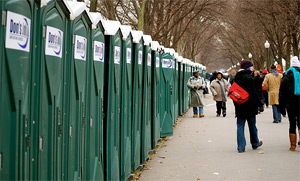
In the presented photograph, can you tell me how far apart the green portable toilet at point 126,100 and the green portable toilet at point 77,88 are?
5.50 feet

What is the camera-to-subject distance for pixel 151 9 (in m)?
23.7

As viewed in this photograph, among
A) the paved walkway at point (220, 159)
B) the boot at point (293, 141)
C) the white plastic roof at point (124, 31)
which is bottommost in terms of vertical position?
the paved walkway at point (220, 159)

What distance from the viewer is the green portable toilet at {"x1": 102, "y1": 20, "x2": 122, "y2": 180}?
5695 mm

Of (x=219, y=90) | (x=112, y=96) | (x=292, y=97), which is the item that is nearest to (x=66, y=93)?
(x=112, y=96)

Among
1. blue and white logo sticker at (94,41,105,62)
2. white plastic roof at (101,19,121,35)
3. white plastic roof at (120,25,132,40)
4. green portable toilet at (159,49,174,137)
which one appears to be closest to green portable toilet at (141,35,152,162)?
white plastic roof at (120,25,132,40)

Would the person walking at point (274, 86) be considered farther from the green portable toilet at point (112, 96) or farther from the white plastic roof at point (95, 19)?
the white plastic roof at point (95, 19)

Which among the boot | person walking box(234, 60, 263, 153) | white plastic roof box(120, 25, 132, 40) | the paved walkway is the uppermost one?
white plastic roof box(120, 25, 132, 40)

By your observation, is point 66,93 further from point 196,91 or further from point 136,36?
point 196,91

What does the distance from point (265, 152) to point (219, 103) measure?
8667 millimetres

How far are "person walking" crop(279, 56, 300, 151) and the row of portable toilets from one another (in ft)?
10.8

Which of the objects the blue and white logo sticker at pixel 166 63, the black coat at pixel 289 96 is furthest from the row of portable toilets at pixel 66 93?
the blue and white logo sticker at pixel 166 63

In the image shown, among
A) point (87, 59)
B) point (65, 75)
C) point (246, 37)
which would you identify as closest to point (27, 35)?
point (65, 75)

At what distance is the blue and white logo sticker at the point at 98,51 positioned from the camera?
5.05 m

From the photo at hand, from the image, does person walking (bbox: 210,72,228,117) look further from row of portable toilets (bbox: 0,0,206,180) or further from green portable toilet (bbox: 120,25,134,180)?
green portable toilet (bbox: 120,25,134,180)
